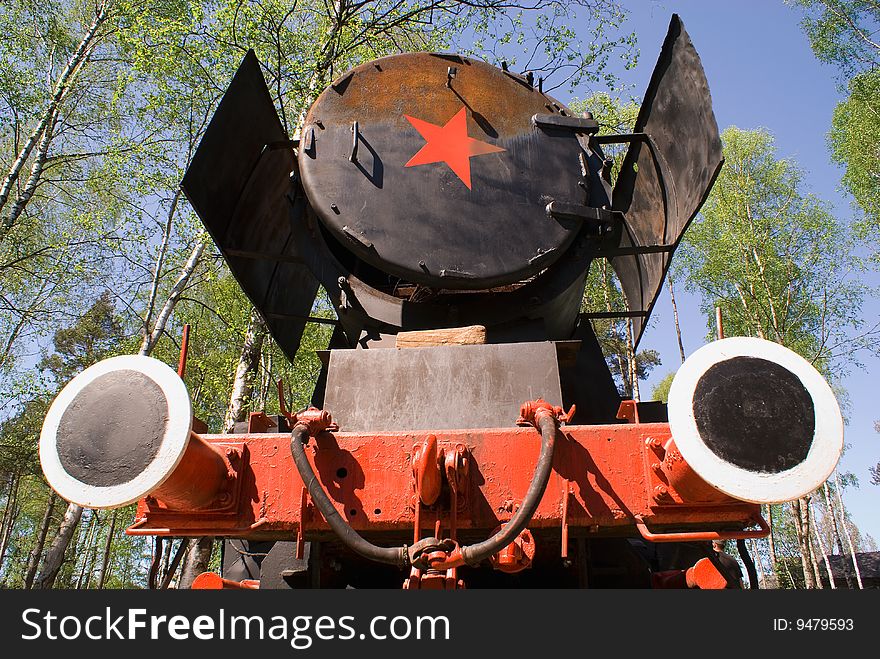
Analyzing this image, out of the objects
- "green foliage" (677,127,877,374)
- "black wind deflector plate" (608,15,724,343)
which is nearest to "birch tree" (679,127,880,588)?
"green foliage" (677,127,877,374)

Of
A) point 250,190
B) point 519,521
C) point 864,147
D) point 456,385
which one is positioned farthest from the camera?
point 864,147

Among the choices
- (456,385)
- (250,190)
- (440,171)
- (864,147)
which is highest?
(864,147)

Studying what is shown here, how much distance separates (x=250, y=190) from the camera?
3.65m

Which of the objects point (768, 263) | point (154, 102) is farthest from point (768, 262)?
point (154, 102)

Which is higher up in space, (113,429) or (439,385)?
(439,385)

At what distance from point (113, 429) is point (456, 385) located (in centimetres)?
120

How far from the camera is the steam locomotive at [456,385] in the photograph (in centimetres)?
183

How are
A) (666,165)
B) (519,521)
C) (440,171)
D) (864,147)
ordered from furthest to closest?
1. (864,147)
2. (666,165)
3. (440,171)
4. (519,521)

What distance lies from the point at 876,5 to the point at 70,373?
21.4m

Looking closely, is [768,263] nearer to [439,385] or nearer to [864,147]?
[864,147]

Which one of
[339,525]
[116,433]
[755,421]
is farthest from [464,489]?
[116,433]

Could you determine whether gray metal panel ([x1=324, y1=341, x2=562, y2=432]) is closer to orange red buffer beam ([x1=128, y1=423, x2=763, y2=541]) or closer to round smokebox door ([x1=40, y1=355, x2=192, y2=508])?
orange red buffer beam ([x1=128, y1=423, x2=763, y2=541])


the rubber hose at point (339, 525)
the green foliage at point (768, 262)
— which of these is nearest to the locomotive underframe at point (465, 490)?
the rubber hose at point (339, 525)

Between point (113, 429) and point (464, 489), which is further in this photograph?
point (464, 489)
